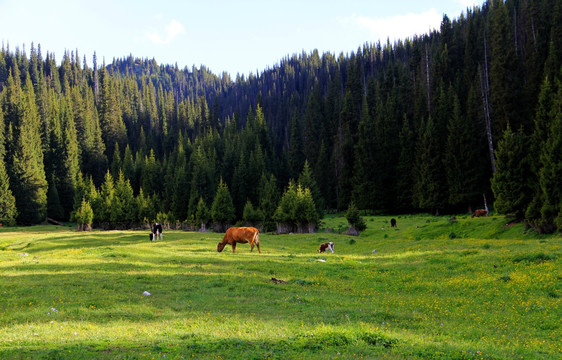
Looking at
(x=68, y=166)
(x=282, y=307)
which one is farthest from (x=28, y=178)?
(x=282, y=307)

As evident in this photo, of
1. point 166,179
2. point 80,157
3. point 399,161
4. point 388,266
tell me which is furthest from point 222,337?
point 80,157

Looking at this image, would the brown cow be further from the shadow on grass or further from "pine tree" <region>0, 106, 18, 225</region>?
"pine tree" <region>0, 106, 18, 225</region>

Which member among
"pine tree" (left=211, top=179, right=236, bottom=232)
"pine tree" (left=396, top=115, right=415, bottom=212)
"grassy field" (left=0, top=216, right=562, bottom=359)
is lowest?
"grassy field" (left=0, top=216, right=562, bottom=359)

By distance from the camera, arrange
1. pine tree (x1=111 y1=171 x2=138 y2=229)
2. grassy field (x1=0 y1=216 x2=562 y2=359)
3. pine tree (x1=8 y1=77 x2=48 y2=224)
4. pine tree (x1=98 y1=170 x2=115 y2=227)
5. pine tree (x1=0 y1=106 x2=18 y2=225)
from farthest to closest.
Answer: pine tree (x1=8 y1=77 x2=48 y2=224)
pine tree (x1=0 y1=106 x2=18 y2=225)
pine tree (x1=111 y1=171 x2=138 y2=229)
pine tree (x1=98 y1=170 x2=115 y2=227)
grassy field (x1=0 y1=216 x2=562 y2=359)

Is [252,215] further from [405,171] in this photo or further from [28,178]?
[28,178]

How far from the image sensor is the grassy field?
9.56 metres

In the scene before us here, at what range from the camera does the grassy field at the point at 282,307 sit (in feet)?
31.4

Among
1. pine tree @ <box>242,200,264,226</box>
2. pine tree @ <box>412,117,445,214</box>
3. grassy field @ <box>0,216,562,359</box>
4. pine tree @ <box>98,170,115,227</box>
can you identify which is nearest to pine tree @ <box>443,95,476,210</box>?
pine tree @ <box>412,117,445,214</box>

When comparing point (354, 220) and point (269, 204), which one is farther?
point (269, 204)

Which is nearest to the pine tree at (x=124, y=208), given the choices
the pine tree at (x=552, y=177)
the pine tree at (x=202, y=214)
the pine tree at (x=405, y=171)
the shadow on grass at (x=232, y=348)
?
the pine tree at (x=202, y=214)

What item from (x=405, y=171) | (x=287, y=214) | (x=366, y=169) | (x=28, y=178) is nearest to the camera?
(x=287, y=214)

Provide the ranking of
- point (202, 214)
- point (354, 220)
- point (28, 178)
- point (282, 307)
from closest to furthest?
1. point (282, 307)
2. point (354, 220)
3. point (202, 214)
4. point (28, 178)

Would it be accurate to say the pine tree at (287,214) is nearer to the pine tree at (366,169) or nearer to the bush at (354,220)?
the bush at (354,220)

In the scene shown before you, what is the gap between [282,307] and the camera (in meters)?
14.7
